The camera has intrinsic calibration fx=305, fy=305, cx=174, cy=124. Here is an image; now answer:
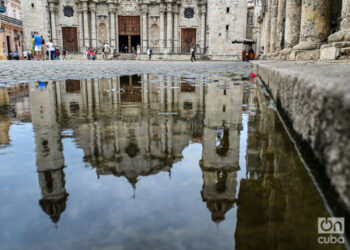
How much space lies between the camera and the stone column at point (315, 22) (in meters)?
6.84

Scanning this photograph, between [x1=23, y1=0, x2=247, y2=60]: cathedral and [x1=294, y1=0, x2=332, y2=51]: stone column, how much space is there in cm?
2674

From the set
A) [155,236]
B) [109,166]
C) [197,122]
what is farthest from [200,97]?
[155,236]

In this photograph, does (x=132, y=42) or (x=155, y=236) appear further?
(x=132, y=42)

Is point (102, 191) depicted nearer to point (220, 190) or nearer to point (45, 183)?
point (45, 183)

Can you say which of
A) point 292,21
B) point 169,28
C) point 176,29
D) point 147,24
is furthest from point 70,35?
point 292,21

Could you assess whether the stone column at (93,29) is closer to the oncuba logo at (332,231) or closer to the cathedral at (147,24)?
the cathedral at (147,24)

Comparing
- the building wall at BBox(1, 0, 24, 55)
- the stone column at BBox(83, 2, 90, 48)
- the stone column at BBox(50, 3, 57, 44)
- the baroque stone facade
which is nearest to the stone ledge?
the baroque stone facade

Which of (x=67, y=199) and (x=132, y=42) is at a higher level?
(x=132, y=42)

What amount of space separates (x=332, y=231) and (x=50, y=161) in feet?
3.72

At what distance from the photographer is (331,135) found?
0.84m

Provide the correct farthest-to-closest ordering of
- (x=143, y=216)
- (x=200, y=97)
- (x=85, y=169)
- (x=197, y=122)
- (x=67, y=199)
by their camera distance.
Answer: (x=200, y=97)
(x=197, y=122)
(x=85, y=169)
(x=67, y=199)
(x=143, y=216)

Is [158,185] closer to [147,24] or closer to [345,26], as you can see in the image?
[345,26]

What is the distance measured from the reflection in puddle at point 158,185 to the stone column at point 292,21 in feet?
27.3

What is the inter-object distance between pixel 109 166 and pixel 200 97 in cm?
247
